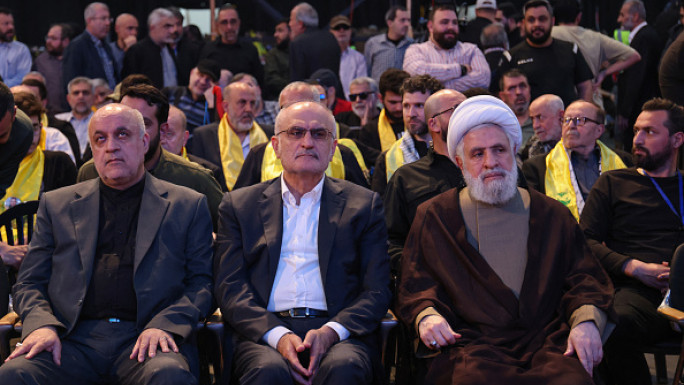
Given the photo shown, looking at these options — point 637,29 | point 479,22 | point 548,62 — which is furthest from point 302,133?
point 637,29

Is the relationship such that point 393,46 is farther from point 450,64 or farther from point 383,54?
point 450,64

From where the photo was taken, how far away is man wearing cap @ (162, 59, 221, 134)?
Answer: 7539 millimetres

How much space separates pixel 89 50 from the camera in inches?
329

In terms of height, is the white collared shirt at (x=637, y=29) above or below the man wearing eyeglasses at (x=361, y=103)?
above

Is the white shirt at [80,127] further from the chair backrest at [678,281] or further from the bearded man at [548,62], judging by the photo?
the chair backrest at [678,281]

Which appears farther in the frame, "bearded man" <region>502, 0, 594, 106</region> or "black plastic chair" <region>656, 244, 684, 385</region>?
"bearded man" <region>502, 0, 594, 106</region>

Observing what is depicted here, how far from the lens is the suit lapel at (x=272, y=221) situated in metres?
3.69

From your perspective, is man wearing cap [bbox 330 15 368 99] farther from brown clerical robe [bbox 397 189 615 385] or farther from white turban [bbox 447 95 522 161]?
brown clerical robe [bbox 397 189 615 385]

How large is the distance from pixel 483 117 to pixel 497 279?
0.72 meters

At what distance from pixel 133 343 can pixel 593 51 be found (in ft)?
18.2

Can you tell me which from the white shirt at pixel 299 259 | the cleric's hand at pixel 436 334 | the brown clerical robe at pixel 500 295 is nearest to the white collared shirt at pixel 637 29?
the brown clerical robe at pixel 500 295

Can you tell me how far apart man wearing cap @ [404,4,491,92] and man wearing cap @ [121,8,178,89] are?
2406 mm

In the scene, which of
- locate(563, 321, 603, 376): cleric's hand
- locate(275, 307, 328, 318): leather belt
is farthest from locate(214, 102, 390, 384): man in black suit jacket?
locate(563, 321, 603, 376): cleric's hand

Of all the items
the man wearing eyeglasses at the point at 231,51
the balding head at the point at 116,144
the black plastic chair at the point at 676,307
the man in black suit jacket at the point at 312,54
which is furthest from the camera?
the man wearing eyeglasses at the point at 231,51
